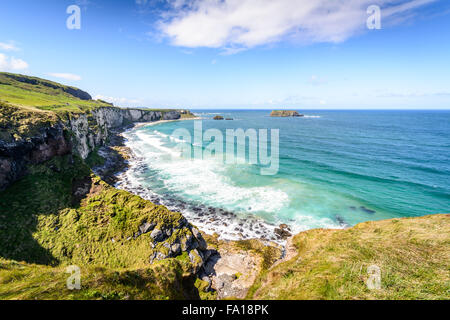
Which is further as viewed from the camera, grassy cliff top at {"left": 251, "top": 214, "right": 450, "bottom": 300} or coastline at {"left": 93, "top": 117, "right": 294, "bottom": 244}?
coastline at {"left": 93, "top": 117, "right": 294, "bottom": 244}

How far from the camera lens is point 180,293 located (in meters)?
11.9

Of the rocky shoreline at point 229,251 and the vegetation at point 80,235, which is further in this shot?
the rocky shoreline at point 229,251

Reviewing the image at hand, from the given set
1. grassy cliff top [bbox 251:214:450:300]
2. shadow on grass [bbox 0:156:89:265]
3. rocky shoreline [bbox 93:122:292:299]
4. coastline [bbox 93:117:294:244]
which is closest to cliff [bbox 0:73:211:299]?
shadow on grass [bbox 0:156:89:265]

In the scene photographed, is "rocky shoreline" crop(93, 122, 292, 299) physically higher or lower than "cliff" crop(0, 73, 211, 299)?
lower

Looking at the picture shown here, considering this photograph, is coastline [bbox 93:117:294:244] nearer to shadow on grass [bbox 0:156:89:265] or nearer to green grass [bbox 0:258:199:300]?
shadow on grass [bbox 0:156:89:265]

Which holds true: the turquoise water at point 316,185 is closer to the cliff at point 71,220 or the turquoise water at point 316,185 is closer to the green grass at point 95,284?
the cliff at point 71,220

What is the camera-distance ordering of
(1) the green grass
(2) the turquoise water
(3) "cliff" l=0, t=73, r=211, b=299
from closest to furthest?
1. (1) the green grass
2. (3) "cliff" l=0, t=73, r=211, b=299
3. (2) the turquoise water

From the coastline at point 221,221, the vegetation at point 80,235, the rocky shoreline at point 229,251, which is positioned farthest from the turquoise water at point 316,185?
the vegetation at point 80,235

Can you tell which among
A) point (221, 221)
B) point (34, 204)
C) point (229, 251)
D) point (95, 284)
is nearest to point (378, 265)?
point (229, 251)

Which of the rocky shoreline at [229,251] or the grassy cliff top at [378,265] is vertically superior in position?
the grassy cliff top at [378,265]

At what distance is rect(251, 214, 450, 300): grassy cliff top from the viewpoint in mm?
9078

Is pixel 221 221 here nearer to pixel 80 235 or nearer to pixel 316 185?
pixel 80 235

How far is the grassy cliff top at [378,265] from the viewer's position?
908 centimetres

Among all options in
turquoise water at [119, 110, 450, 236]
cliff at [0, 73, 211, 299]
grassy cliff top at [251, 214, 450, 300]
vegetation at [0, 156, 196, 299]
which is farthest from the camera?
turquoise water at [119, 110, 450, 236]
